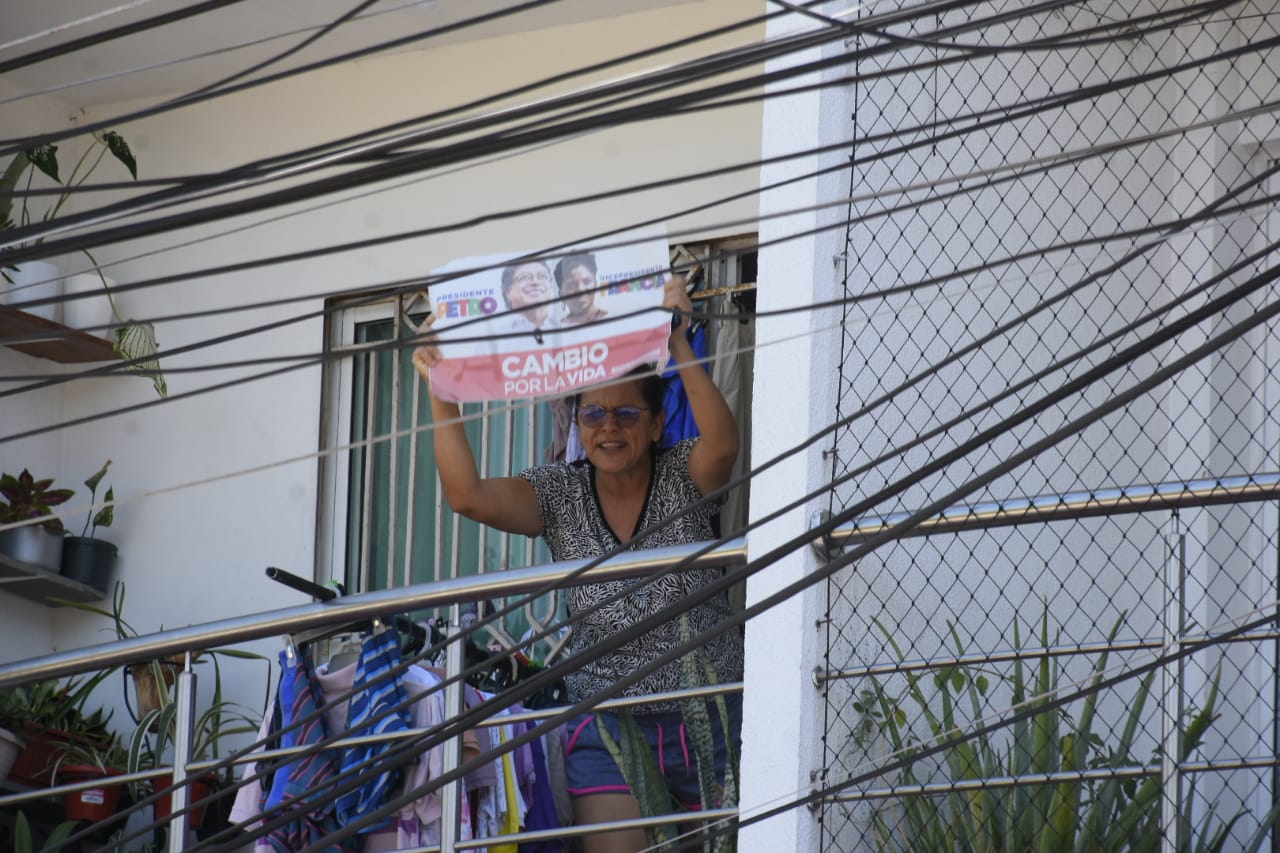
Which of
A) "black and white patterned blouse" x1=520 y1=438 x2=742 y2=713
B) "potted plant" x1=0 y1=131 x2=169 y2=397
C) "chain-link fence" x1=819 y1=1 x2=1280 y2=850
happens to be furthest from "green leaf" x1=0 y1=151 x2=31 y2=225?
"chain-link fence" x1=819 y1=1 x2=1280 y2=850

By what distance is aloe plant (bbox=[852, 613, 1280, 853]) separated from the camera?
3.46 m

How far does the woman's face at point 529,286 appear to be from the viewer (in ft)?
12.4

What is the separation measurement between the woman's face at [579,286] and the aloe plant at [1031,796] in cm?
103

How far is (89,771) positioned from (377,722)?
220 cm

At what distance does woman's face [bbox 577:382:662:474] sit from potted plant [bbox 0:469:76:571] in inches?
105

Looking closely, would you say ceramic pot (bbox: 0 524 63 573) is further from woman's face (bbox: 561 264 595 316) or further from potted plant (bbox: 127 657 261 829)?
Answer: woman's face (bbox: 561 264 595 316)

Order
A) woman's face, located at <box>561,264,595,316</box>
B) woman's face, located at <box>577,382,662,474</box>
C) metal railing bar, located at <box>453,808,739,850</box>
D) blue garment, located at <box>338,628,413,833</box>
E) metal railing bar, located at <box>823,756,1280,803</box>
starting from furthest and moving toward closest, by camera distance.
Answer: woman's face, located at <box>577,382,662,474</box> < blue garment, located at <box>338,628,413,833</box> < woman's face, located at <box>561,264,595,316</box> < metal railing bar, located at <box>453,808,739,850</box> < metal railing bar, located at <box>823,756,1280,803</box>

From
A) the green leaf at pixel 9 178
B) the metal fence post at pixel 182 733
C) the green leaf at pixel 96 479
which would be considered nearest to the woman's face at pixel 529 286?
the metal fence post at pixel 182 733

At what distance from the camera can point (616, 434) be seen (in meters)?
4.38

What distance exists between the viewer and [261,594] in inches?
245

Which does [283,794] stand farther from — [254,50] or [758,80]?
[254,50]

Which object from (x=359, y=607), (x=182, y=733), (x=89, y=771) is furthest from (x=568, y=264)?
(x=89, y=771)

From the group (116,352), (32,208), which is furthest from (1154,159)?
(32,208)

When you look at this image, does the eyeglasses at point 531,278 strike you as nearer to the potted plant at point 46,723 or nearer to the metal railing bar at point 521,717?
the metal railing bar at point 521,717
